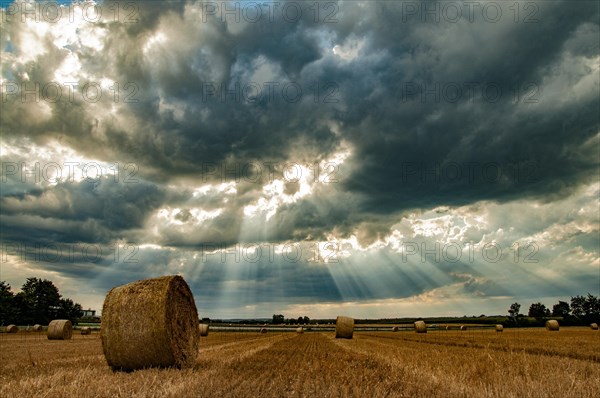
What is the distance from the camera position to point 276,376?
971 cm

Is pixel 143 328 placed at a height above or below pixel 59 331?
above

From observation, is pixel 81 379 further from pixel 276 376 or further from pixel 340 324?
pixel 340 324

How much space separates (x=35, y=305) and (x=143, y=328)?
295ft

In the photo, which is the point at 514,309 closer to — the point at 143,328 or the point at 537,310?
the point at 537,310

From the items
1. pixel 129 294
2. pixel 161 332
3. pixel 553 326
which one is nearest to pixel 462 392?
pixel 161 332

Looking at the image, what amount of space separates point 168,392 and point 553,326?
2048 inches

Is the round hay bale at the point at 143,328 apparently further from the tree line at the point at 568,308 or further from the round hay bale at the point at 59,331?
the tree line at the point at 568,308

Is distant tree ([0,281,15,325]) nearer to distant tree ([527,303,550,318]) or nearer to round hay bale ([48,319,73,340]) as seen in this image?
round hay bale ([48,319,73,340])

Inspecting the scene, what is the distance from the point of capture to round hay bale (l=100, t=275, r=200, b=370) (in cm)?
1141

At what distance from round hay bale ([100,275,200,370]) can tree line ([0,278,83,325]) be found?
8094 cm

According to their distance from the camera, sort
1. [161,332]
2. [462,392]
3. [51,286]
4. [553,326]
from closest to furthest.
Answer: [462,392] → [161,332] → [553,326] → [51,286]

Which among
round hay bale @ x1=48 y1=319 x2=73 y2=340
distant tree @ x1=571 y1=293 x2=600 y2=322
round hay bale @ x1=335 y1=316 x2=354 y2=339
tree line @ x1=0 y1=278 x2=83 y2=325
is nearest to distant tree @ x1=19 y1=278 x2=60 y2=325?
tree line @ x1=0 y1=278 x2=83 y2=325

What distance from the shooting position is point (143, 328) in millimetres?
11539

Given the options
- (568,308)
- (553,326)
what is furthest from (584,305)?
(553,326)
